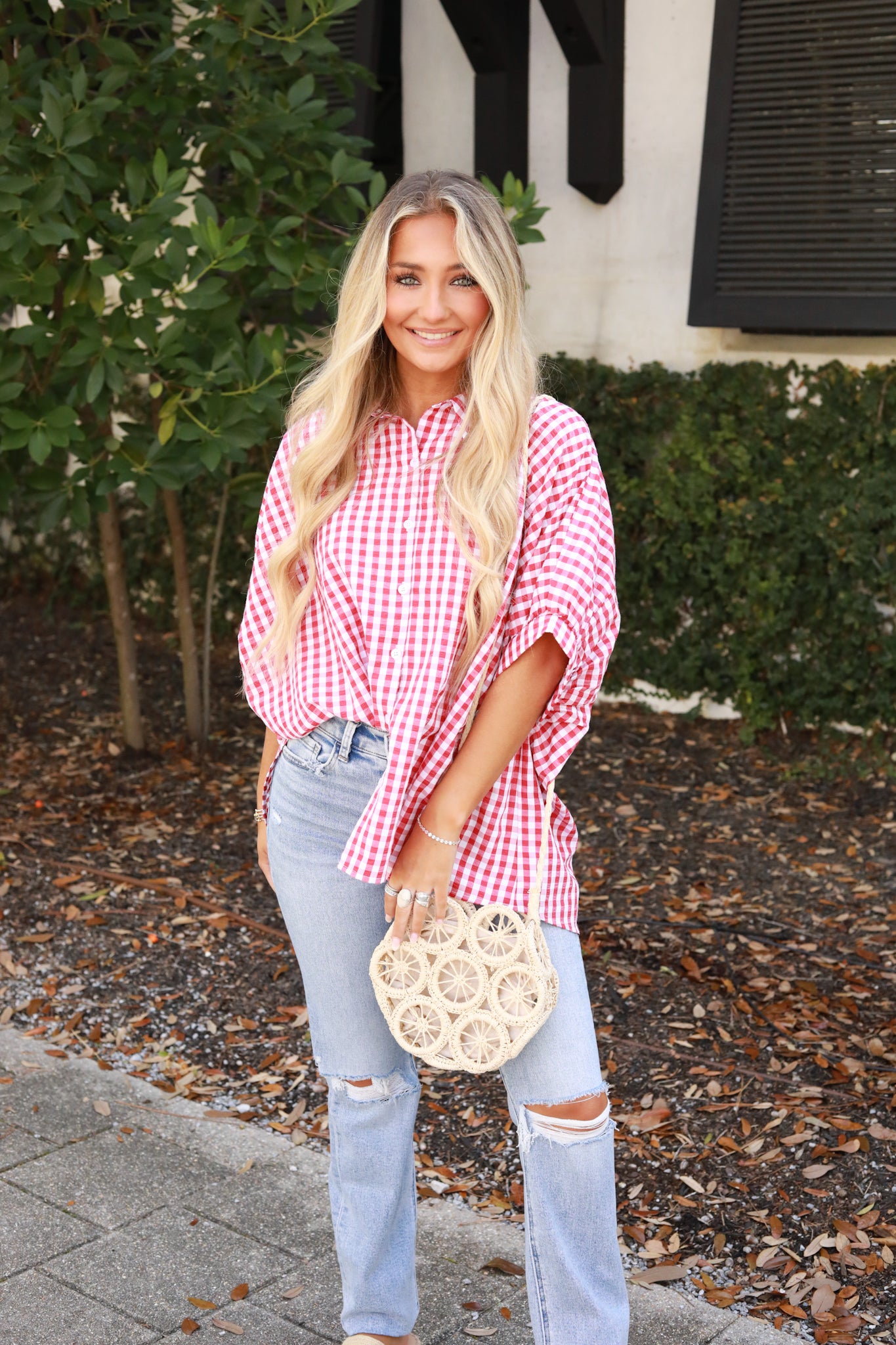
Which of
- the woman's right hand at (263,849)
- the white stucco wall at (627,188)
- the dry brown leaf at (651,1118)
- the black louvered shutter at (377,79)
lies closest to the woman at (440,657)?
the woman's right hand at (263,849)

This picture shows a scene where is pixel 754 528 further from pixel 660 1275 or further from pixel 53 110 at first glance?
pixel 660 1275

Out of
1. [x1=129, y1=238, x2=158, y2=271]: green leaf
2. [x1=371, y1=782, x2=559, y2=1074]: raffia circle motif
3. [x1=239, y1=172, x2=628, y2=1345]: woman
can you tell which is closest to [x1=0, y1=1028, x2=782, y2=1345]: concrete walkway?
[x1=239, y1=172, x2=628, y2=1345]: woman

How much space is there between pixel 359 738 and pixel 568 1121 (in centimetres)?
61

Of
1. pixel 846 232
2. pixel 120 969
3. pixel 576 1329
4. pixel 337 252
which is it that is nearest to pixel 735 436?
pixel 846 232

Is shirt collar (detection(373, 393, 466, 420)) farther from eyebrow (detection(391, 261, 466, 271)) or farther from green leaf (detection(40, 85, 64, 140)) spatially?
green leaf (detection(40, 85, 64, 140))

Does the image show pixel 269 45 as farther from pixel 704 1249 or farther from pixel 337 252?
pixel 704 1249

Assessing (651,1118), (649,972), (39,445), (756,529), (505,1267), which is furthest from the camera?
(756,529)

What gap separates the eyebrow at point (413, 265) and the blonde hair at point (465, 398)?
0.07 feet

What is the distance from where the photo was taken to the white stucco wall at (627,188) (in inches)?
226

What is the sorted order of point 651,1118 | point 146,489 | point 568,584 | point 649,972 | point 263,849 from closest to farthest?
point 568,584 < point 263,849 < point 651,1118 < point 649,972 < point 146,489

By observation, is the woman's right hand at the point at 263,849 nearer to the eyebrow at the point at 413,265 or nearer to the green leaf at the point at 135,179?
the eyebrow at the point at 413,265

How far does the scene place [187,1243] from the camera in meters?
2.74

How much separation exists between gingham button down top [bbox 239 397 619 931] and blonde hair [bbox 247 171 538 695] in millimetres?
24

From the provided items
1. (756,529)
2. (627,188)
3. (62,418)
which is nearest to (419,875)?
(62,418)
